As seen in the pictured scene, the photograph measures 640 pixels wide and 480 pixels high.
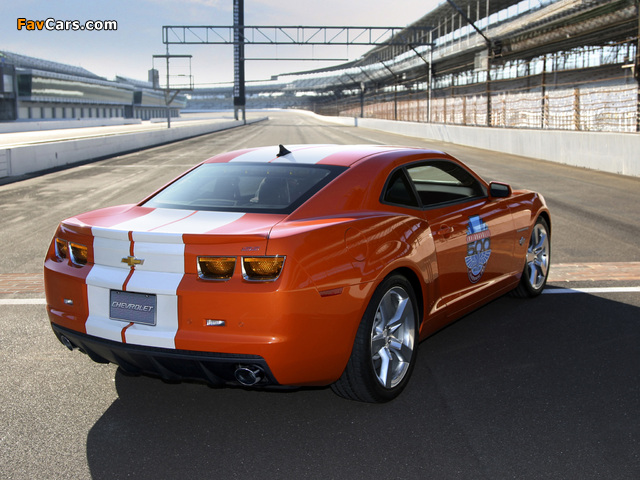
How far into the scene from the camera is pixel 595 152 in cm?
1952

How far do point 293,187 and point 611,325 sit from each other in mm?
2838

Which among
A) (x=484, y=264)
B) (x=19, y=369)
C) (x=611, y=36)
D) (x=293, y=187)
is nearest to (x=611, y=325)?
(x=484, y=264)

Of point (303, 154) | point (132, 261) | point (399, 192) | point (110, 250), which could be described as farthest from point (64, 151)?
point (132, 261)

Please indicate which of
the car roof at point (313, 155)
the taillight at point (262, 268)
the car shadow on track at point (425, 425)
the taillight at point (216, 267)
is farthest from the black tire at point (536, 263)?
the taillight at point (216, 267)

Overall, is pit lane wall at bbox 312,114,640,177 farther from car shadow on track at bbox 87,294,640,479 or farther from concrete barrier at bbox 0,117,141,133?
concrete barrier at bbox 0,117,141,133

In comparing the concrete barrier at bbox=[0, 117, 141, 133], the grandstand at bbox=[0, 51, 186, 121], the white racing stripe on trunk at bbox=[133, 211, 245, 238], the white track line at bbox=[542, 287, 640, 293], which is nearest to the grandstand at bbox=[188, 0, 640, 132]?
the white track line at bbox=[542, 287, 640, 293]

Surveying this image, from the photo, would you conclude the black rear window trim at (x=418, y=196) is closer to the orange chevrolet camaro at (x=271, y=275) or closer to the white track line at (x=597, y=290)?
the orange chevrolet camaro at (x=271, y=275)

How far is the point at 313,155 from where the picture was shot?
Answer: 4656 millimetres

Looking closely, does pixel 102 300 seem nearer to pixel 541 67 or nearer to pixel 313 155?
pixel 313 155

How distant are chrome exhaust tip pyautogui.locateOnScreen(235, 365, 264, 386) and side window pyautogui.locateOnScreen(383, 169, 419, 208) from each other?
1417mm

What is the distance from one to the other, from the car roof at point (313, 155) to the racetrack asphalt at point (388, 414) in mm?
1398

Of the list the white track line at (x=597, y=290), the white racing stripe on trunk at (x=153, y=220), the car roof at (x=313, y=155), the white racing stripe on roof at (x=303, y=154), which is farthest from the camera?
the white track line at (x=597, y=290)

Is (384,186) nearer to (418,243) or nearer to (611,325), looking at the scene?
(418,243)

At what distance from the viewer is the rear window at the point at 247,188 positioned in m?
4.07
